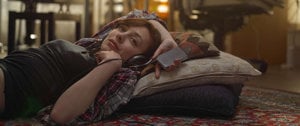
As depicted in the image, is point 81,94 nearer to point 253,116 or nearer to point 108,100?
point 108,100

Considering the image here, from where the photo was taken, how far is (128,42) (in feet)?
4.08

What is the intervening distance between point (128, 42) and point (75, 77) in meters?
0.20

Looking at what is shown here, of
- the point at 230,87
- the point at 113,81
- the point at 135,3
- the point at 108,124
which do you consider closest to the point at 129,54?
the point at 113,81

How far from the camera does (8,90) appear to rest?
1.09 metres

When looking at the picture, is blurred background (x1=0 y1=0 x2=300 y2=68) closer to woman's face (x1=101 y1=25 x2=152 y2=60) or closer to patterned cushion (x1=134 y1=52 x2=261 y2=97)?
patterned cushion (x1=134 y1=52 x2=261 y2=97)

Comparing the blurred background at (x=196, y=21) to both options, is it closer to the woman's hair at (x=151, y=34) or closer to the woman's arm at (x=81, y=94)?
the woman's hair at (x=151, y=34)

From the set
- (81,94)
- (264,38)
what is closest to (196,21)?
(264,38)

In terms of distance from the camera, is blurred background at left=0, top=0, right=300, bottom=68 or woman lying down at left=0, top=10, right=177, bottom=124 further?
blurred background at left=0, top=0, right=300, bottom=68

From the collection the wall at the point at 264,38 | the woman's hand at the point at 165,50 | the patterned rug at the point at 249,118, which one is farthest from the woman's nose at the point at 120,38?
the wall at the point at 264,38

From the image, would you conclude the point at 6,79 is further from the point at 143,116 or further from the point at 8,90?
the point at 143,116

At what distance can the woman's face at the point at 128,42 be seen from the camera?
1.24 metres

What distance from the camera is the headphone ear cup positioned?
50.2 inches

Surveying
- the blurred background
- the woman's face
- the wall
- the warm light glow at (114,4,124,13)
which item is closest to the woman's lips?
the woman's face

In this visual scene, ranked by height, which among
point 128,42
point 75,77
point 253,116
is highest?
point 128,42
